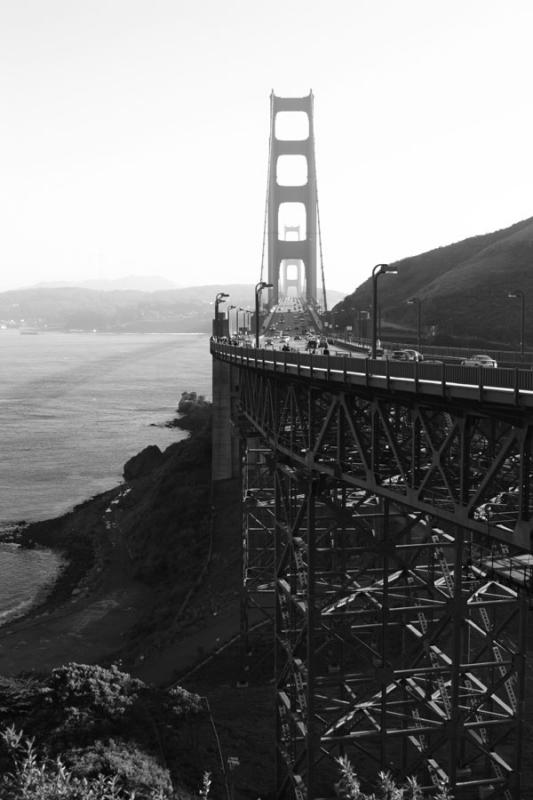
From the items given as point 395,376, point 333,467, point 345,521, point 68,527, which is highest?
point 395,376

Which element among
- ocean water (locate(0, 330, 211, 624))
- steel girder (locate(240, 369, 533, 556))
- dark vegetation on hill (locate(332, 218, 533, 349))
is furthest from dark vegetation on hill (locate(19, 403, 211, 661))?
dark vegetation on hill (locate(332, 218, 533, 349))

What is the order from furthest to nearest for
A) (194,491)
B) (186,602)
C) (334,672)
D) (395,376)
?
(194,491) → (186,602) → (334,672) → (395,376)

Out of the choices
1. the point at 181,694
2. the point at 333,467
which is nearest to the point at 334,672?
the point at 181,694

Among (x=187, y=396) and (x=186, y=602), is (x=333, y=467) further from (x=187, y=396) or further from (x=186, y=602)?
(x=187, y=396)

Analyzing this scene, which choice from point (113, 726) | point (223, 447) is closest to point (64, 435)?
point (223, 447)

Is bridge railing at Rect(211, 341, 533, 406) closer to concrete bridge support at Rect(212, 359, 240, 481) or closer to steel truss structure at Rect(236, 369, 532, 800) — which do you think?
steel truss structure at Rect(236, 369, 532, 800)

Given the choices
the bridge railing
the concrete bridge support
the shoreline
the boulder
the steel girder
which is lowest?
the shoreline

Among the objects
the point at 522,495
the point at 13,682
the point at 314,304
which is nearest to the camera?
the point at 522,495
